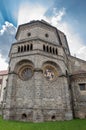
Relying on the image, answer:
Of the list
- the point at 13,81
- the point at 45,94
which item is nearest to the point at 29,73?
the point at 13,81

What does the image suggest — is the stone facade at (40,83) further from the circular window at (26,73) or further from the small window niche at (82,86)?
the small window niche at (82,86)

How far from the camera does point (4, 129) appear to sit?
11086 mm

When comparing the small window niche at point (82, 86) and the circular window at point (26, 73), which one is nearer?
the circular window at point (26, 73)

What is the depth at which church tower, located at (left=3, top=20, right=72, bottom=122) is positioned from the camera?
1669 centimetres

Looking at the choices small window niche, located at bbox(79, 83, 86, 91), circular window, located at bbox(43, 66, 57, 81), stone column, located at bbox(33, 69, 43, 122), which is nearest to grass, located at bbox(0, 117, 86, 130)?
stone column, located at bbox(33, 69, 43, 122)

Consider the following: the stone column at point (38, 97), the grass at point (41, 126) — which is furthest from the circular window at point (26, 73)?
the grass at point (41, 126)

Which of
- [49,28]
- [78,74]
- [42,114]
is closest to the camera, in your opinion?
[42,114]

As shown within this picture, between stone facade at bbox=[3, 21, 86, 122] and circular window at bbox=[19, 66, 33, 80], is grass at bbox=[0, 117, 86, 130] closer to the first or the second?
stone facade at bbox=[3, 21, 86, 122]

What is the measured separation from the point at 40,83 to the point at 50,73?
11.4ft

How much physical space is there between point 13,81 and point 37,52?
626 cm

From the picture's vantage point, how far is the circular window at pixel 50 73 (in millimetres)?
19528

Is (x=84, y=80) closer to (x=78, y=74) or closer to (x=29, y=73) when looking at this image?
(x=78, y=74)

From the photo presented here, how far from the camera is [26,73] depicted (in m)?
20.0

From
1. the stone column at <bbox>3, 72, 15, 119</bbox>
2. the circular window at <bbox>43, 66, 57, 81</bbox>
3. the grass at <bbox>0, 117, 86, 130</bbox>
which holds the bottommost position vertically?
the grass at <bbox>0, 117, 86, 130</bbox>
